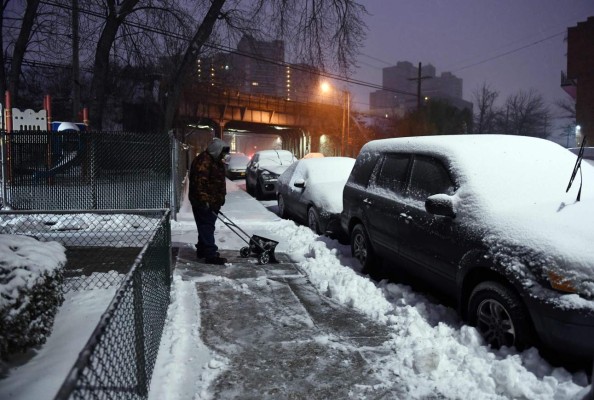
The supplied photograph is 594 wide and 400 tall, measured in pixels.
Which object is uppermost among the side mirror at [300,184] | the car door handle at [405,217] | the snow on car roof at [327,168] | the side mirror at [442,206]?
the snow on car roof at [327,168]

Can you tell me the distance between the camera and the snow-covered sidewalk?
3.39 m

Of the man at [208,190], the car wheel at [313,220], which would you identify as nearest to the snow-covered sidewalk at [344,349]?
the man at [208,190]

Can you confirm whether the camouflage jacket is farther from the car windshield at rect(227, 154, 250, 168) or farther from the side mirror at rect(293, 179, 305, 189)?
the car windshield at rect(227, 154, 250, 168)

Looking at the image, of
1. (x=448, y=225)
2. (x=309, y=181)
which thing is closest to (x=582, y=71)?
(x=309, y=181)

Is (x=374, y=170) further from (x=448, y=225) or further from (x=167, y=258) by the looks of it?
(x=167, y=258)

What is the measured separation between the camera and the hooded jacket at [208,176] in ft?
22.6

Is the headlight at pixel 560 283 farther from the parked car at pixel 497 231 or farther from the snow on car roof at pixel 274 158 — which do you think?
the snow on car roof at pixel 274 158

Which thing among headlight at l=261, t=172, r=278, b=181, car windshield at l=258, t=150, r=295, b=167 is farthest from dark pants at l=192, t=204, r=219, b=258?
car windshield at l=258, t=150, r=295, b=167

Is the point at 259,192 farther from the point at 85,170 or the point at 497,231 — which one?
the point at 497,231

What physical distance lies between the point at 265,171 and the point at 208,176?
975 cm

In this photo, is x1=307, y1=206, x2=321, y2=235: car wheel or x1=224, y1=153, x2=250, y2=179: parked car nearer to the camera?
x1=307, y1=206, x2=321, y2=235: car wheel

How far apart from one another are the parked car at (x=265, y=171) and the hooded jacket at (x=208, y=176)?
9.10 metres

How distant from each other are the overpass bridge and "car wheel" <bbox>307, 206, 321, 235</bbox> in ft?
114

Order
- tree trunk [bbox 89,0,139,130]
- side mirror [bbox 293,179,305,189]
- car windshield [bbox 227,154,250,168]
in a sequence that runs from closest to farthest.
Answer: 1. side mirror [bbox 293,179,305,189]
2. tree trunk [bbox 89,0,139,130]
3. car windshield [bbox 227,154,250,168]
